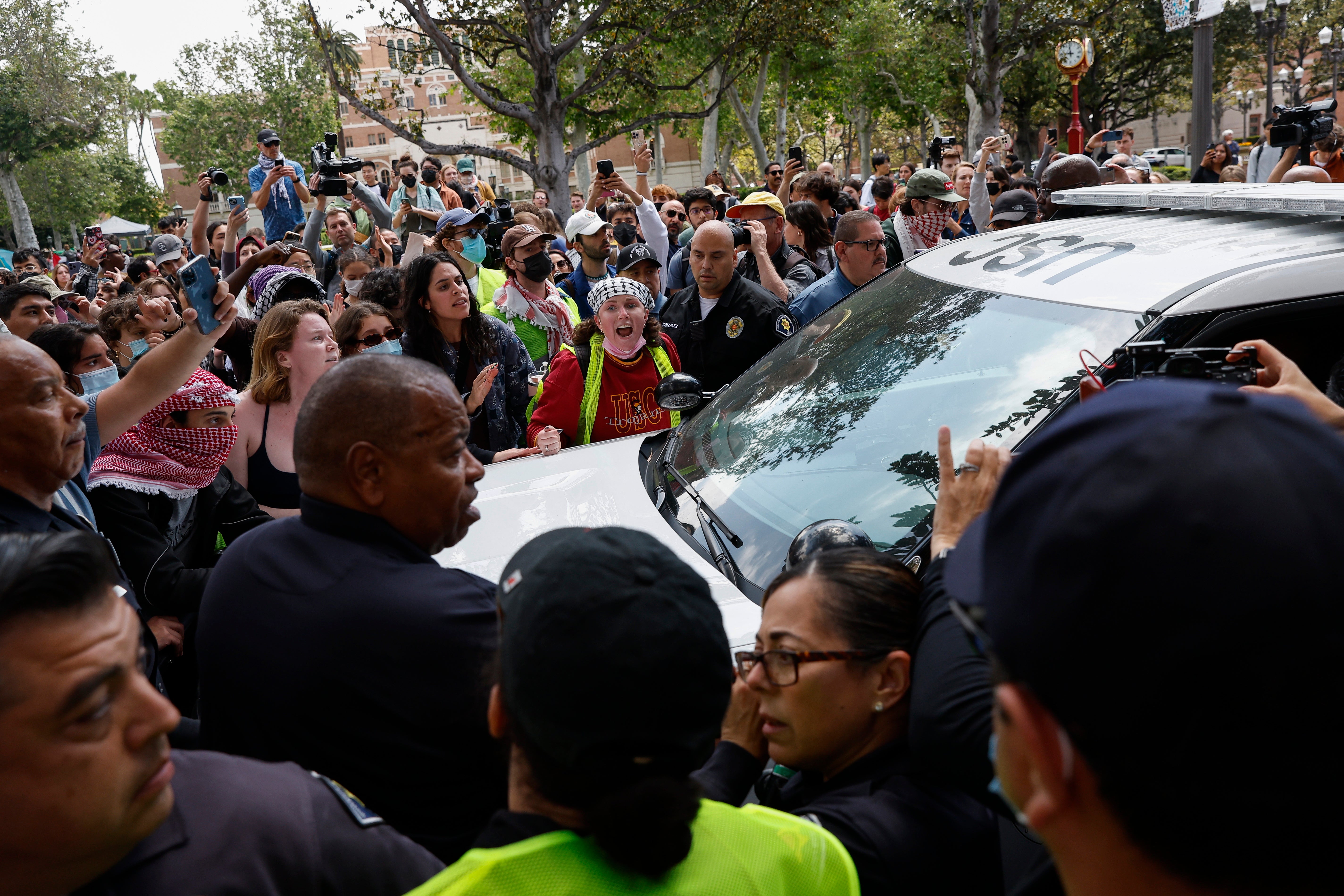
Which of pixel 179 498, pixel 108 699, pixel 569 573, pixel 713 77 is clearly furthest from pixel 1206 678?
pixel 713 77

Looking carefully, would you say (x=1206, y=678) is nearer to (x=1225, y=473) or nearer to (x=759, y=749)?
(x=1225, y=473)

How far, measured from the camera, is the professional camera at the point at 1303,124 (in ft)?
22.8

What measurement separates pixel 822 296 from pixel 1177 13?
10530 mm

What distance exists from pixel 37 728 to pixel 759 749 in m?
1.18

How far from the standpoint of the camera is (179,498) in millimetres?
3240

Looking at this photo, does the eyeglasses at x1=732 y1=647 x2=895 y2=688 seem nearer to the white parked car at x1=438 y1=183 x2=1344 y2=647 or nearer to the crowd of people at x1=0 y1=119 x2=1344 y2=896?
the crowd of people at x1=0 y1=119 x2=1344 y2=896

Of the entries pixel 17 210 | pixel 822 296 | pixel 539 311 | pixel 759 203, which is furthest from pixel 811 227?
pixel 17 210

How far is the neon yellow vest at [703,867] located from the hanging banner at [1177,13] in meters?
13.9

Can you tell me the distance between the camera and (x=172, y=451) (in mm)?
3248

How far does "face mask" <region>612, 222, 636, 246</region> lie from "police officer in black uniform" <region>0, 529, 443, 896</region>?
8.09 m

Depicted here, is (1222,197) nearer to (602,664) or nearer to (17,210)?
(602,664)

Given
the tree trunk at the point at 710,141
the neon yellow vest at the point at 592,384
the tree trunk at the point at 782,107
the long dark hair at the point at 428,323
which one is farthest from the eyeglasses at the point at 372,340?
the tree trunk at the point at 782,107

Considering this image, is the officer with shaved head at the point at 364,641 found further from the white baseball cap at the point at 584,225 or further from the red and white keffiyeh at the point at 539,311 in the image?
the white baseball cap at the point at 584,225

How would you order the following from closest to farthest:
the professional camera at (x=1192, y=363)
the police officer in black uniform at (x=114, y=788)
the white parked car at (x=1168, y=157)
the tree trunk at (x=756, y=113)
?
1. the police officer in black uniform at (x=114, y=788)
2. the professional camera at (x=1192, y=363)
3. the tree trunk at (x=756, y=113)
4. the white parked car at (x=1168, y=157)
